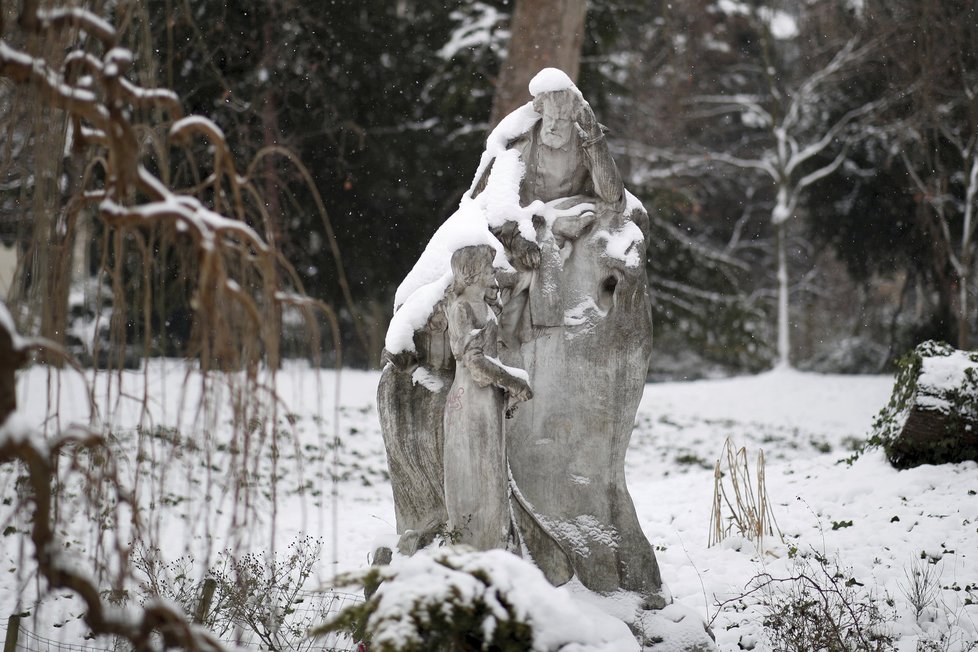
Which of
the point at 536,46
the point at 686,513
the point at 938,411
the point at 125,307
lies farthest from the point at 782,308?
the point at 125,307

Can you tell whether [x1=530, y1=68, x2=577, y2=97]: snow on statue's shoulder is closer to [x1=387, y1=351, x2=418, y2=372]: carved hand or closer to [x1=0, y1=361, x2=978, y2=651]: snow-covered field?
[x1=387, y1=351, x2=418, y2=372]: carved hand

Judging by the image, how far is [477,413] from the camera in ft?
13.7

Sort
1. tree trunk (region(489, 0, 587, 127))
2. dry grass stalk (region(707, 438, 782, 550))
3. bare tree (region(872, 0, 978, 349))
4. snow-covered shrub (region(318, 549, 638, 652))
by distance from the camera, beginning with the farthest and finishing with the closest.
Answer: bare tree (region(872, 0, 978, 349)), tree trunk (region(489, 0, 587, 127)), dry grass stalk (region(707, 438, 782, 550)), snow-covered shrub (region(318, 549, 638, 652))

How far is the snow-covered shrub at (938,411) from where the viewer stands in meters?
7.73

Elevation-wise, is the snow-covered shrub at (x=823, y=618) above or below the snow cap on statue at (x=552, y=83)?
below

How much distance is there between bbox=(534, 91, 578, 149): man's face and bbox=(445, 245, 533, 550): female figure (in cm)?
80

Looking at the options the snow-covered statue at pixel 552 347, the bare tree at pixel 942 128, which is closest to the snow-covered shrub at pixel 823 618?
the snow-covered statue at pixel 552 347

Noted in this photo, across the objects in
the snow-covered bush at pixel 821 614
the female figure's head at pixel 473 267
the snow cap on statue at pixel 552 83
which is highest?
the snow cap on statue at pixel 552 83

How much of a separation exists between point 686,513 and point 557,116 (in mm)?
4707

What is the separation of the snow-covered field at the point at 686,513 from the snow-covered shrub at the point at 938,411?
0.58ft

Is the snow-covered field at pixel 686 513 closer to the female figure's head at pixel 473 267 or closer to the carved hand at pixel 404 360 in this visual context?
the carved hand at pixel 404 360

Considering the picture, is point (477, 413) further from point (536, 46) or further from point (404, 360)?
point (536, 46)

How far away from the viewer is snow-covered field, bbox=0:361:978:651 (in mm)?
4230

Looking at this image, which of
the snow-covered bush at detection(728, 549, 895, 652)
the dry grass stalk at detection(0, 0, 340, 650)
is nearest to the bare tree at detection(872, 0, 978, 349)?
the snow-covered bush at detection(728, 549, 895, 652)
